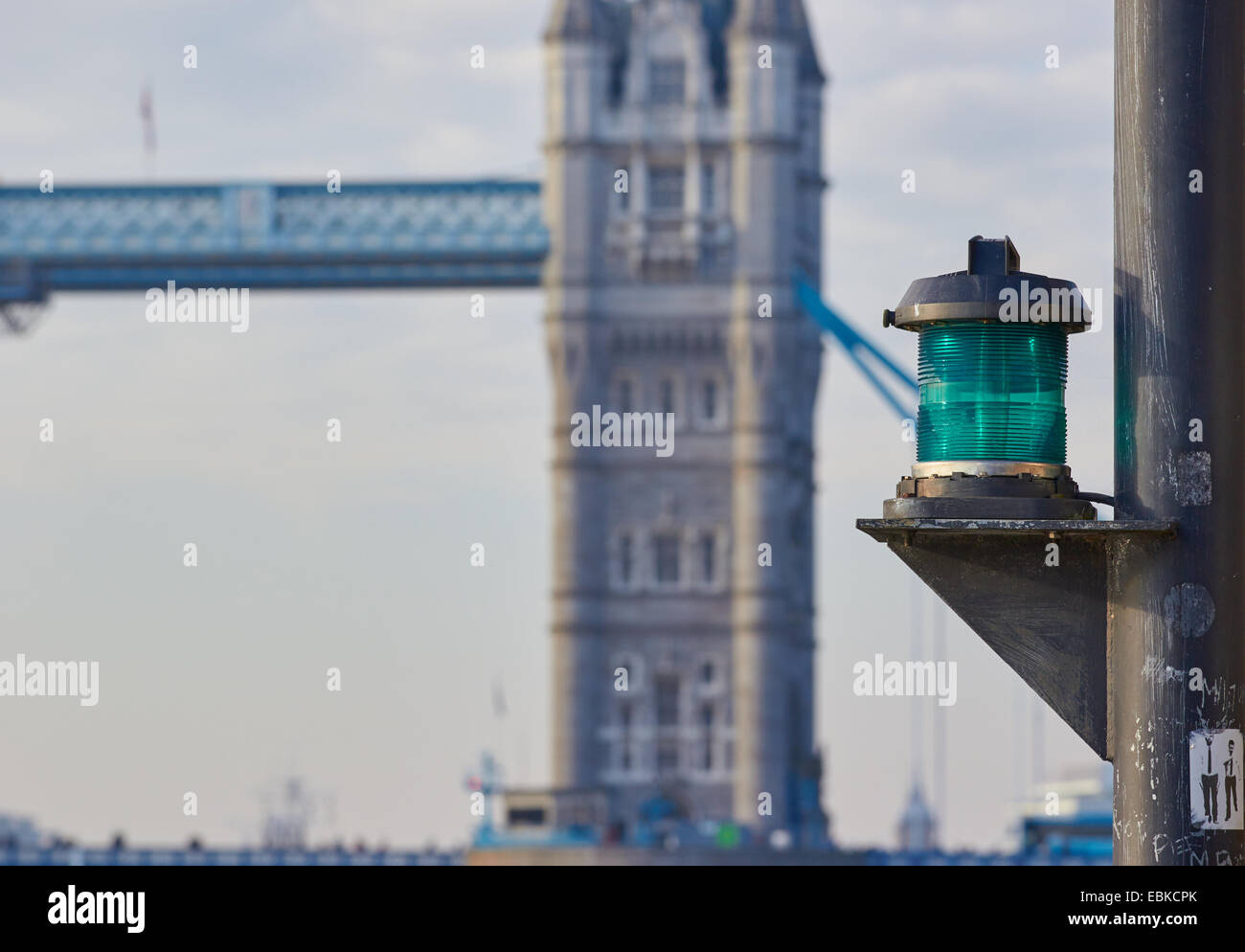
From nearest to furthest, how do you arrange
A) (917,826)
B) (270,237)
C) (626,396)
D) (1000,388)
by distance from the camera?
(1000,388) < (626,396) < (270,237) < (917,826)

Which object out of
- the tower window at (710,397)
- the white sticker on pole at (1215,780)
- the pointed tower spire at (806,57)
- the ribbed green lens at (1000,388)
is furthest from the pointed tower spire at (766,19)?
the white sticker on pole at (1215,780)

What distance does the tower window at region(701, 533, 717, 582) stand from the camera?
230ft

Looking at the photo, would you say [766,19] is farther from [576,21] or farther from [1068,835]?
[1068,835]

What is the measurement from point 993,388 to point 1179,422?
0.88 feet

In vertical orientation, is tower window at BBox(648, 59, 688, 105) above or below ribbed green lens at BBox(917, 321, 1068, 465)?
above

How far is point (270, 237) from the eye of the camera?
71.3m

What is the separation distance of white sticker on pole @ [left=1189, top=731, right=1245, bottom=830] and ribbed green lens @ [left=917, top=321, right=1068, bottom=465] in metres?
0.45

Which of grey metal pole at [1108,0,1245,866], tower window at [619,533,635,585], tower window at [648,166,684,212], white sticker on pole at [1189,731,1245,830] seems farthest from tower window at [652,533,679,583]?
white sticker on pole at [1189,731,1245,830]

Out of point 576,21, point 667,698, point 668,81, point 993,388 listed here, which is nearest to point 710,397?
point 667,698

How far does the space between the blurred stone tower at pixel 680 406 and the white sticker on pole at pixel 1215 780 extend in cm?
6494

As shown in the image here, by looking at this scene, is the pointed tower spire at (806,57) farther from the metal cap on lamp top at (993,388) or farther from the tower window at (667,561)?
the metal cap on lamp top at (993,388)

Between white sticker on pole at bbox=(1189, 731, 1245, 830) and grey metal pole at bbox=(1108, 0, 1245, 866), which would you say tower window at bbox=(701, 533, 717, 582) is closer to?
grey metal pole at bbox=(1108, 0, 1245, 866)

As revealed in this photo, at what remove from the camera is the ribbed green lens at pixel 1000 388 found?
3697 millimetres

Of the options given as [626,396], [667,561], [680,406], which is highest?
[626,396]
